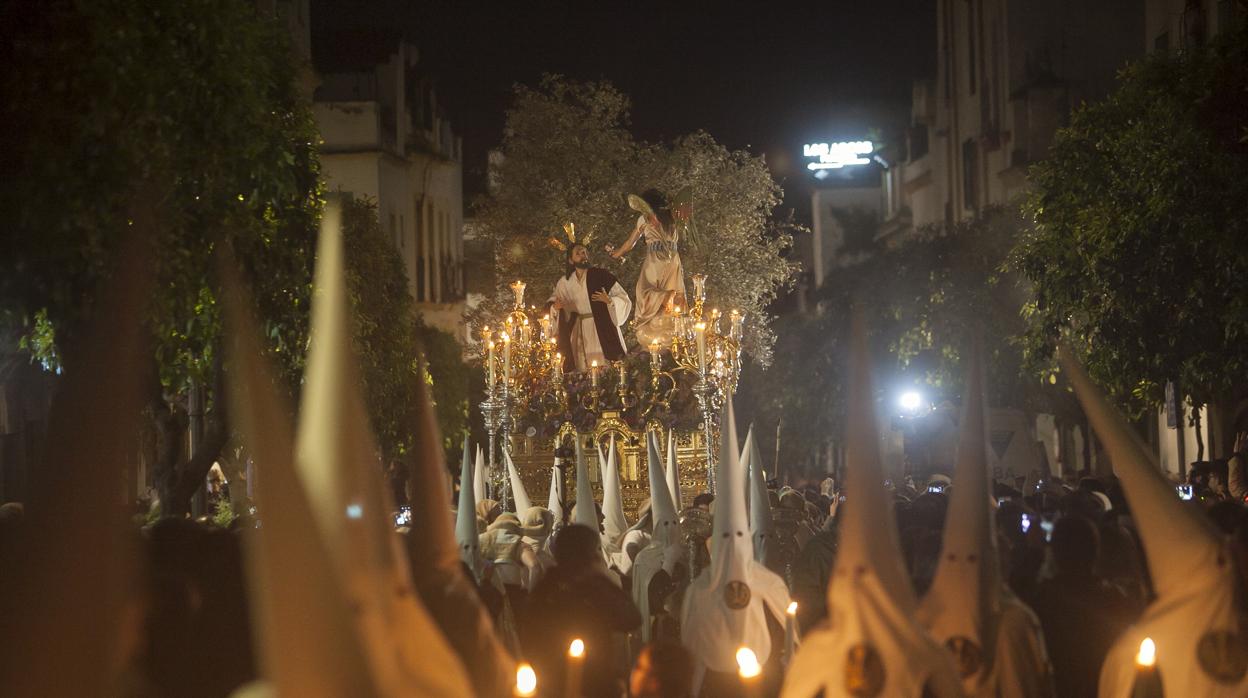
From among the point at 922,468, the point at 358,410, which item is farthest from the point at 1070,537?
the point at 922,468

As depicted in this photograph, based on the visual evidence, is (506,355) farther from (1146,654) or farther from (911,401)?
(911,401)


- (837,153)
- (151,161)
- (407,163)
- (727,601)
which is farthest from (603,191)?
(837,153)

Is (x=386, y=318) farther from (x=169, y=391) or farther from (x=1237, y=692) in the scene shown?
(x=1237, y=692)

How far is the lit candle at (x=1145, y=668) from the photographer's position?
7.57m

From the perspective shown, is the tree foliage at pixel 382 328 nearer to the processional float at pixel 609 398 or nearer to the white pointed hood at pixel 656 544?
the processional float at pixel 609 398

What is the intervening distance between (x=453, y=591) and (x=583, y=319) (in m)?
13.9

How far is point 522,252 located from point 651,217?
18015 mm

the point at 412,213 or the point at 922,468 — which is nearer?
the point at 922,468

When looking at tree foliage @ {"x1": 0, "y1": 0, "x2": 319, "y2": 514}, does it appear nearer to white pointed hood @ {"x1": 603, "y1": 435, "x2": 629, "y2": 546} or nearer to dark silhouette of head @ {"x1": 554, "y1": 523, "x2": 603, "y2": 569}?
dark silhouette of head @ {"x1": 554, "y1": 523, "x2": 603, "y2": 569}

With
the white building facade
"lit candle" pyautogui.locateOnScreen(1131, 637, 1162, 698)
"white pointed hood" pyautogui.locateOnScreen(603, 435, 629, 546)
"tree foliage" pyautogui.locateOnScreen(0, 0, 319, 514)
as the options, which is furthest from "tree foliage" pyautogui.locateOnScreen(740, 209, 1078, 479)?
"lit candle" pyautogui.locateOnScreen(1131, 637, 1162, 698)

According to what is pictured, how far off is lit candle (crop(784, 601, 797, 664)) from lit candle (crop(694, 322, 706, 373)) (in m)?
8.32

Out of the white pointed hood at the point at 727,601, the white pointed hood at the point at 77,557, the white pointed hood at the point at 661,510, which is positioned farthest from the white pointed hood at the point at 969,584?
the white pointed hood at the point at 661,510

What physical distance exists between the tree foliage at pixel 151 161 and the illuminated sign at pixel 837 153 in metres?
85.8

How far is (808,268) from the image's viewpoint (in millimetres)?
91688
